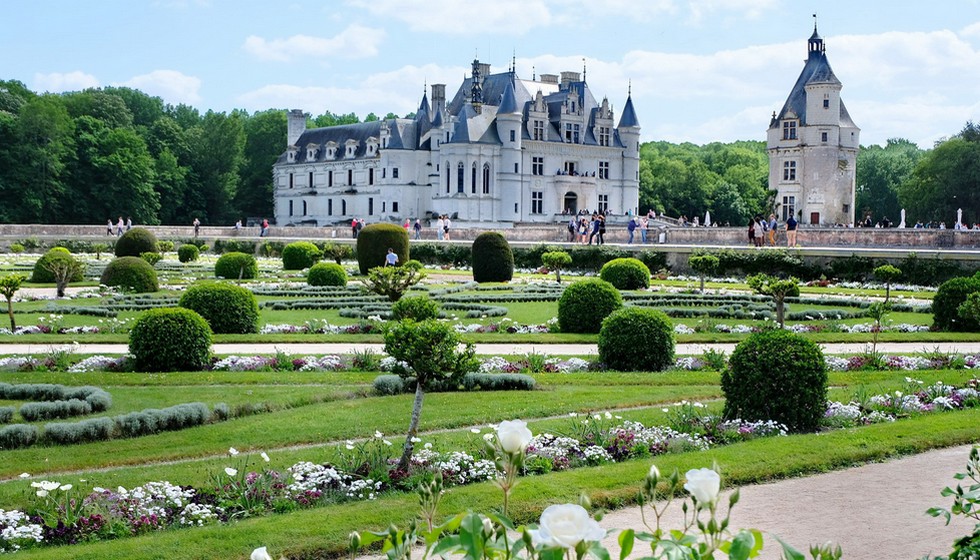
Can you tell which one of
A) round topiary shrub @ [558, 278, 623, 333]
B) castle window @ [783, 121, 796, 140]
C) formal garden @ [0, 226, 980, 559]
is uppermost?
castle window @ [783, 121, 796, 140]

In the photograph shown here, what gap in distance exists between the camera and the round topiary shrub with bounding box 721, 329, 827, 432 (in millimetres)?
10219

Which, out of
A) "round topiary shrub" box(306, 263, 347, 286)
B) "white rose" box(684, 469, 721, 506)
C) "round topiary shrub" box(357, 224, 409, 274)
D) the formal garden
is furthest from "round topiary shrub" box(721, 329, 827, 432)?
"round topiary shrub" box(357, 224, 409, 274)

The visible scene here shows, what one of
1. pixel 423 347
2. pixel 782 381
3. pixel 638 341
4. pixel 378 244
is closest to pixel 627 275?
pixel 378 244

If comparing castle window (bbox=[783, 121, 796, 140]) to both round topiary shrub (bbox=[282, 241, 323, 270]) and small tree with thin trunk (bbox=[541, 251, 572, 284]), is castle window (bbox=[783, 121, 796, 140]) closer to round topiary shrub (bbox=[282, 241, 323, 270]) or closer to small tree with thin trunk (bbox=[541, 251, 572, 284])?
small tree with thin trunk (bbox=[541, 251, 572, 284])

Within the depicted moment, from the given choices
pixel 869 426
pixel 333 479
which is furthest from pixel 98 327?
pixel 869 426

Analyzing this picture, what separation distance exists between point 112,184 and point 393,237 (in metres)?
44.1

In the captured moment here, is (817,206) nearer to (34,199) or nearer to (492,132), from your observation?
(492,132)

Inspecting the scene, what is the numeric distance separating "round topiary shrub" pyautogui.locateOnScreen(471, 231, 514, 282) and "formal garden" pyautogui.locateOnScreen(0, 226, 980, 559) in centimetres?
1011

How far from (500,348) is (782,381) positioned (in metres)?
6.89

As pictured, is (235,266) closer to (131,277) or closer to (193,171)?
(131,277)

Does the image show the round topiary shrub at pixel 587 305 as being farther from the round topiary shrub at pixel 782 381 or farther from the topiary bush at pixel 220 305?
the round topiary shrub at pixel 782 381

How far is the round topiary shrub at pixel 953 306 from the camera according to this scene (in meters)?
18.3

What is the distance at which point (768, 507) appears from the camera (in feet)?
25.2

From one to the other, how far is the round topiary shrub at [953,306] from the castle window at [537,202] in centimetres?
5471
